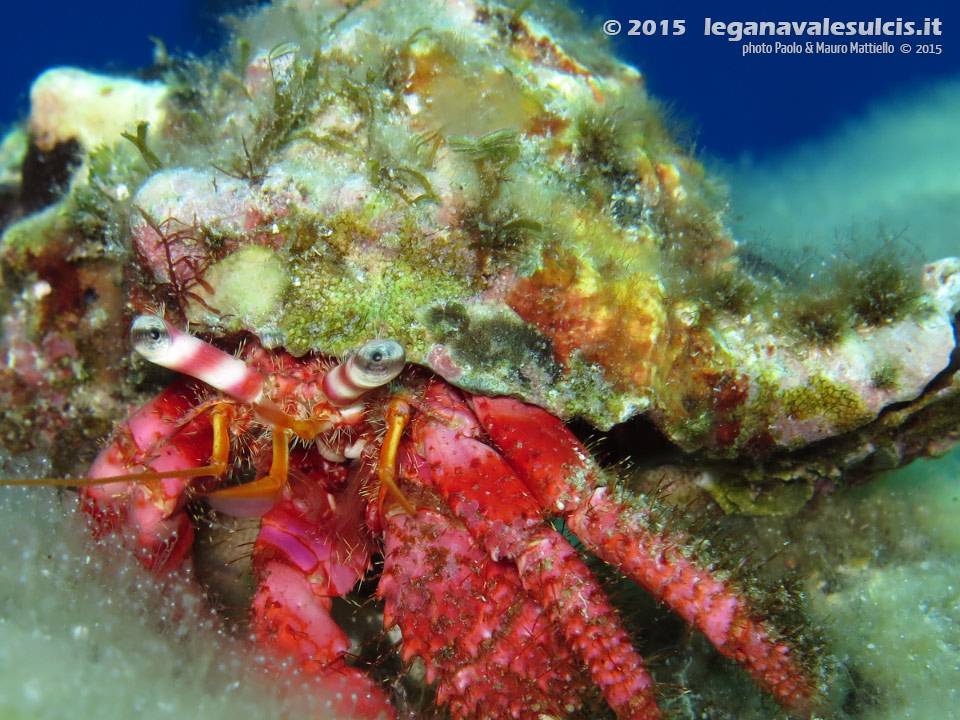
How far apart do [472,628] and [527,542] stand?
0.31 m

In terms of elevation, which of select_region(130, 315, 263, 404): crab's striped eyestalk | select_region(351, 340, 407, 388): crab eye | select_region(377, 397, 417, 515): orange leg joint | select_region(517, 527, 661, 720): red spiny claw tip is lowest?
select_region(517, 527, 661, 720): red spiny claw tip

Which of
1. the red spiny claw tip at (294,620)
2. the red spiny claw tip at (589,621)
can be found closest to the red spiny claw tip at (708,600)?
the red spiny claw tip at (589,621)

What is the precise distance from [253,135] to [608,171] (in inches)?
51.1

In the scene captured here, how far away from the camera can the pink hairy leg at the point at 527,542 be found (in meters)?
1.81

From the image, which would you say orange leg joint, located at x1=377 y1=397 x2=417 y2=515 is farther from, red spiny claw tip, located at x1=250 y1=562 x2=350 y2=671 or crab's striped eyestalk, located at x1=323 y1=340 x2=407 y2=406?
red spiny claw tip, located at x1=250 y1=562 x2=350 y2=671

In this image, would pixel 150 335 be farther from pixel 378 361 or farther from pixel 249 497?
pixel 378 361

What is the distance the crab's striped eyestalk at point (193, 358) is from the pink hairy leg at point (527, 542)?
22.6 inches

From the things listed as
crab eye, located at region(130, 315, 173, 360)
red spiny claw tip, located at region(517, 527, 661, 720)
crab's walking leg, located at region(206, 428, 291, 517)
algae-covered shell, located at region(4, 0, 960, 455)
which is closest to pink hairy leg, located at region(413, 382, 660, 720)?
red spiny claw tip, located at region(517, 527, 661, 720)

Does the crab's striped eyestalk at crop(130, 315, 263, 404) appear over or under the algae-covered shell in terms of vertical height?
under

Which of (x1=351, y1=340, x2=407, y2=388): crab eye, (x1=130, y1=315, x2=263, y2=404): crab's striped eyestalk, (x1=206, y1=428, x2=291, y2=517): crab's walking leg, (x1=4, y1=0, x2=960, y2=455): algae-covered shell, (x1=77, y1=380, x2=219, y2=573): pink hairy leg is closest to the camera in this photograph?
(x1=206, y1=428, x2=291, y2=517): crab's walking leg

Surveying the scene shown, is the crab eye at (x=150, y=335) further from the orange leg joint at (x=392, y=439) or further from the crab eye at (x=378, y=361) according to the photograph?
the orange leg joint at (x=392, y=439)

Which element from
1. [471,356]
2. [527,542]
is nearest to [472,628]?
[527,542]

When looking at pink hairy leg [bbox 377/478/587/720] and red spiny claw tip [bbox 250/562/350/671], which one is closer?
pink hairy leg [bbox 377/478/587/720]

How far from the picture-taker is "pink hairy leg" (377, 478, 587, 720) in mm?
1890
